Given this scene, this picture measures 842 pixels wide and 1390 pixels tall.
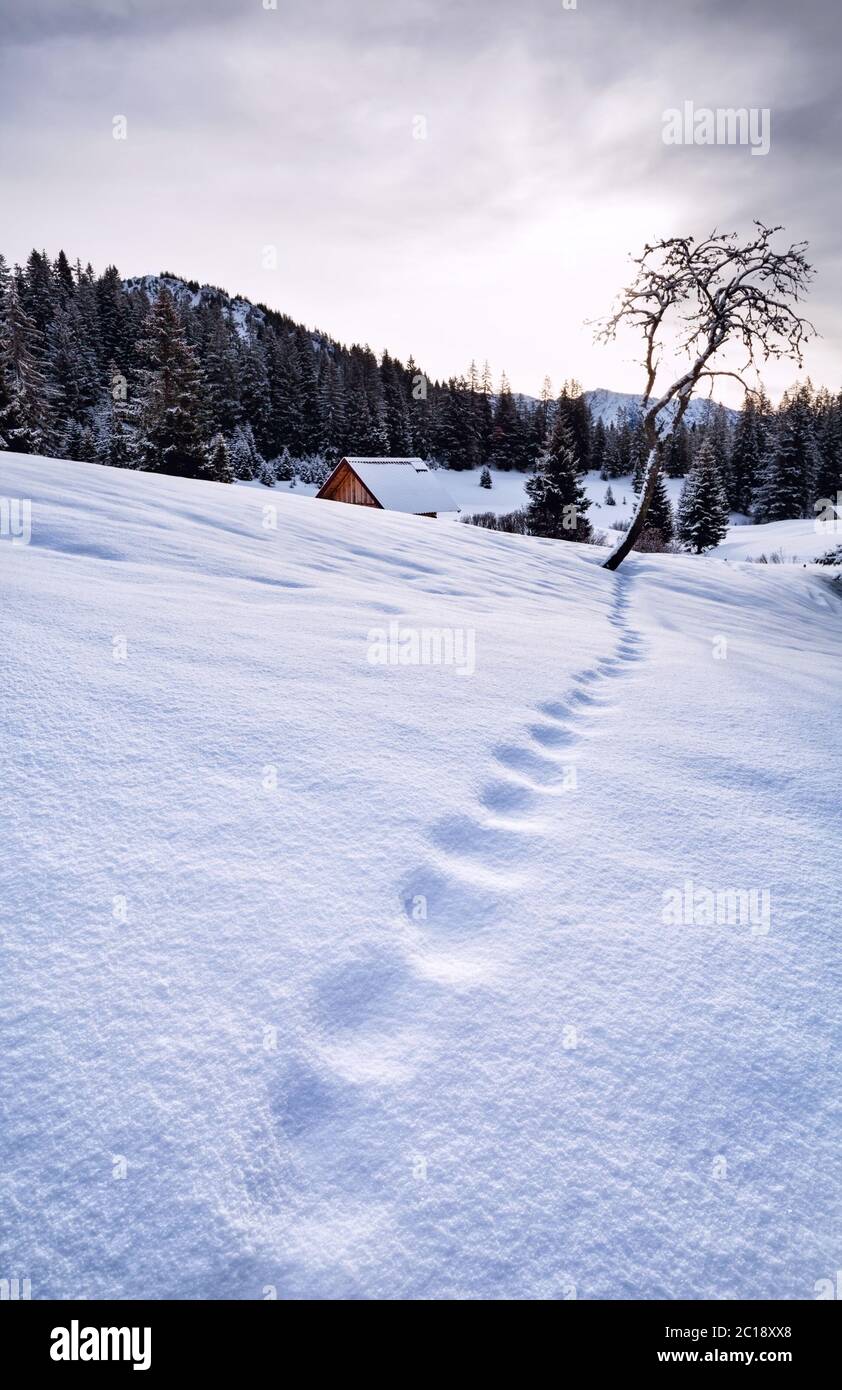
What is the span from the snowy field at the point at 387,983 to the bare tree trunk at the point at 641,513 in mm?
9773

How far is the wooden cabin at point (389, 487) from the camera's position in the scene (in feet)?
91.0

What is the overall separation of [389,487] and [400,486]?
0.59 m

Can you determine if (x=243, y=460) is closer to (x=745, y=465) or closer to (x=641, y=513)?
(x=641, y=513)

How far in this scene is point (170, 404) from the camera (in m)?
28.5

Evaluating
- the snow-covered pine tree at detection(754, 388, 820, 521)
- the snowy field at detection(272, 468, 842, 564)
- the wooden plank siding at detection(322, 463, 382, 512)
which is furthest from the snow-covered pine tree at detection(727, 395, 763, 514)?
the wooden plank siding at detection(322, 463, 382, 512)

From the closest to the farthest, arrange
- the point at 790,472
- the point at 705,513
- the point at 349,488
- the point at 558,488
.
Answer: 1. the point at 349,488
2. the point at 558,488
3. the point at 705,513
4. the point at 790,472

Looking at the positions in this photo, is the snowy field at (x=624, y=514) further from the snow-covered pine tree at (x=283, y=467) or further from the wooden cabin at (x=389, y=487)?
the wooden cabin at (x=389, y=487)

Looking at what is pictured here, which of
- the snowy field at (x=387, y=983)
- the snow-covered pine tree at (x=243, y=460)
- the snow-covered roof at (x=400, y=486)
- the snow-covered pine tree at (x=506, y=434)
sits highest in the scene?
the snow-covered pine tree at (x=506, y=434)

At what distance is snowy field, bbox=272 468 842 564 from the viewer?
28747 mm

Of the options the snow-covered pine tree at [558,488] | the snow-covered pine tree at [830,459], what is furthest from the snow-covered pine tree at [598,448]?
the snow-covered pine tree at [558,488]

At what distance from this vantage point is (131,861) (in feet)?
5.41

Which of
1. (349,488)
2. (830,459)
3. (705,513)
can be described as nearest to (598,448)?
(830,459)
